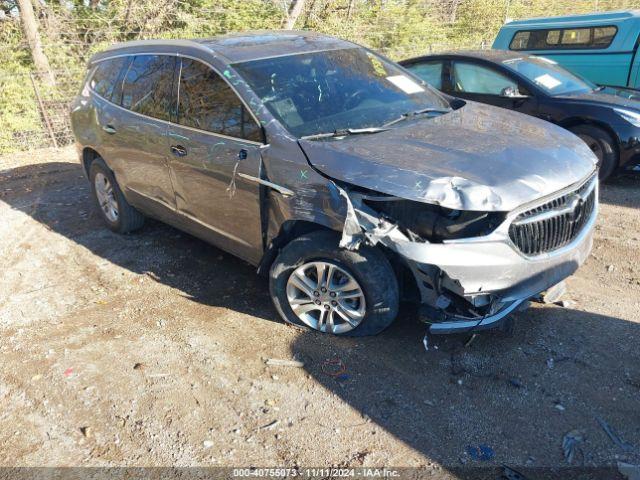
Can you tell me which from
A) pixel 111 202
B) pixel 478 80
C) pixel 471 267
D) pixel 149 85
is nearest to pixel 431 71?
pixel 478 80

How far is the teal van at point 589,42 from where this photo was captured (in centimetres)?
805

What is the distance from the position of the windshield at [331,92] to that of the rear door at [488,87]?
96.9 inches

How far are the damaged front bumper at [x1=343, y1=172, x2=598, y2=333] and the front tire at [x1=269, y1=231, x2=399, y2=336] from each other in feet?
0.68

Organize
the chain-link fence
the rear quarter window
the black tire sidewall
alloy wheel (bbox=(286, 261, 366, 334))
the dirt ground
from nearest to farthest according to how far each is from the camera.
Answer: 1. the dirt ground
2. alloy wheel (bbox=(286, 261, 366, 334))
3. the black tire sidewall
4. the rear quarter window
5. the chain-link fence

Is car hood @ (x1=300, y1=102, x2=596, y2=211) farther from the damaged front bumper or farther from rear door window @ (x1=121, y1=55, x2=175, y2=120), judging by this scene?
rear door window @ (x1=121, y1=55, x2=175, y2=120)

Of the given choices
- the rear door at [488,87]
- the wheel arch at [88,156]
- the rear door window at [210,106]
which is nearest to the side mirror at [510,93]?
the rear door at [488,87]

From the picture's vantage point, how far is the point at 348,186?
10.3 ft

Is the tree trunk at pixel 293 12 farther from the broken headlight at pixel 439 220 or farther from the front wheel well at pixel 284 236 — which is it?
the broken headlight at pixel 439 220

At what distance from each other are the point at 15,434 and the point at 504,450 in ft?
8.81

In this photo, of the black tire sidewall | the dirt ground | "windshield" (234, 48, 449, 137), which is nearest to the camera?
the dirt ground

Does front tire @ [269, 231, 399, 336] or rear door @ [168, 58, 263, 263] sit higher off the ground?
rear door @ [168, 58, 263, 263]

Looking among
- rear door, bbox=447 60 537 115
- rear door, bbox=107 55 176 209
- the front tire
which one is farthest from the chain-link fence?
the front tire

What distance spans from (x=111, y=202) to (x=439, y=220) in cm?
390

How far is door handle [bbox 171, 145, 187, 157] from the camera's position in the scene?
4.08 meters
